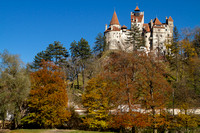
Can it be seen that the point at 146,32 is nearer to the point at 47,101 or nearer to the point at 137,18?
the point at 137,18

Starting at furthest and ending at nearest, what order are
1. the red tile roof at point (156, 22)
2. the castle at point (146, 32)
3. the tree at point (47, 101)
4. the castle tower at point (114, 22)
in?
the castle tower at point (114, 22), the red tile roof at point (156, 22), the castle at point (146, 32), the tree at point (47, 101)

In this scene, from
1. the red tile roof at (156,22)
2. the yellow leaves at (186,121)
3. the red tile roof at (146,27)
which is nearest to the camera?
the yellow leaves at (186,121)

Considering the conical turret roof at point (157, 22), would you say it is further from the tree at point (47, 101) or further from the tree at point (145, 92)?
the tree at point (47, 101)

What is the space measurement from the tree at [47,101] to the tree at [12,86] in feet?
3.86

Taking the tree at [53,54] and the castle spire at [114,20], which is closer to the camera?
the tree at [53,54]

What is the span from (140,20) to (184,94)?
Result: 170 feet

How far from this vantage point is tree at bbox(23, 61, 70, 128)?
2077 centimetres

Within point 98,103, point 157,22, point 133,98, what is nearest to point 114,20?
point 157,22

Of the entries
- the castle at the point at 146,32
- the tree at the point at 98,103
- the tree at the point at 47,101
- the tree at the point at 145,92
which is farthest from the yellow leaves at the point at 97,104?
the castle at the point at 146,32

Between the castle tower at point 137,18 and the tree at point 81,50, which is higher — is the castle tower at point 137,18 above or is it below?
above

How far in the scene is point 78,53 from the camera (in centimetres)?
4972

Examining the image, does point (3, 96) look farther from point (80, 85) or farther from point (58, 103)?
point (80, 85)

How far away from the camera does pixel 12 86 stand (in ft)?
65.3

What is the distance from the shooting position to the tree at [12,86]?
19172mm
